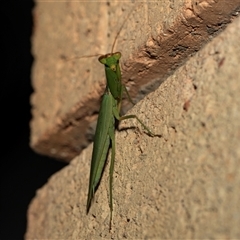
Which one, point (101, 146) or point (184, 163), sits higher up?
point (101, 146)

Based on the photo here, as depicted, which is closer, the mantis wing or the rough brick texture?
the rough brick texture

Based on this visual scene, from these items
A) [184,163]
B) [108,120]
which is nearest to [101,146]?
[108,120]

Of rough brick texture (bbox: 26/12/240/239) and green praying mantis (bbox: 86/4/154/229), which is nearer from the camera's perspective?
rough brick texture (bbox: 26/12/240/239)

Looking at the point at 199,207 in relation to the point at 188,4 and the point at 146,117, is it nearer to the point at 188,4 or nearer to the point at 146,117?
the point at 146,117

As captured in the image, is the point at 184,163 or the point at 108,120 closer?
the point at 184,163

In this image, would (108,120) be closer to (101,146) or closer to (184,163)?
(101,146)

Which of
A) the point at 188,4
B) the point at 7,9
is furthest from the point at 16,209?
the point at 188,4

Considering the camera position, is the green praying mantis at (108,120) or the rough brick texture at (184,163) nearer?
the rough brick texture at (184,163)

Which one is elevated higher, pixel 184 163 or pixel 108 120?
pixel 108 120
